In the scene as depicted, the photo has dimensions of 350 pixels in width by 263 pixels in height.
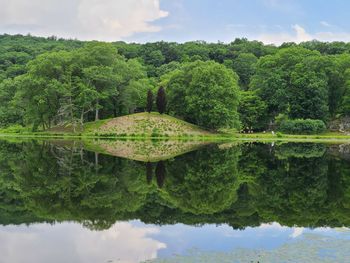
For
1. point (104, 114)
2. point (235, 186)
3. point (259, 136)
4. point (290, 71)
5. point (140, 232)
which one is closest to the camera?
point (140, 232)

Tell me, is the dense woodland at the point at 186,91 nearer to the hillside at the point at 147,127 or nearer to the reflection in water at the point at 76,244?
the hillside at the point at 147,127

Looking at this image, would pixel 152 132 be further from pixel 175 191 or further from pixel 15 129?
pixel 175 191

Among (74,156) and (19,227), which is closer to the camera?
(19,227)

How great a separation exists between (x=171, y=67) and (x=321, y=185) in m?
113

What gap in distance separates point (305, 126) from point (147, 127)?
31.3 meters

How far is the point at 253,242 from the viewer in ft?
53.7

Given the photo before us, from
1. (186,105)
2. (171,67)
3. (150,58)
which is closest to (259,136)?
(186,105)

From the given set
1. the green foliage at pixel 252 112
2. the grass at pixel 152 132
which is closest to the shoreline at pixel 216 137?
the grass at pixel 152 132

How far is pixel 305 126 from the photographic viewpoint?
8738cm

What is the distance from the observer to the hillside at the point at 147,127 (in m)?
77.5

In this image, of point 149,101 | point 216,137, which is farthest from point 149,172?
point 149,101

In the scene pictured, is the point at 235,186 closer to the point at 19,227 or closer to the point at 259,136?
the point at 19,227

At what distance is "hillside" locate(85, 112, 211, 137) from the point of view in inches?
3051

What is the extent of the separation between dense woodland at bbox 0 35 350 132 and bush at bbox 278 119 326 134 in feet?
0.64
